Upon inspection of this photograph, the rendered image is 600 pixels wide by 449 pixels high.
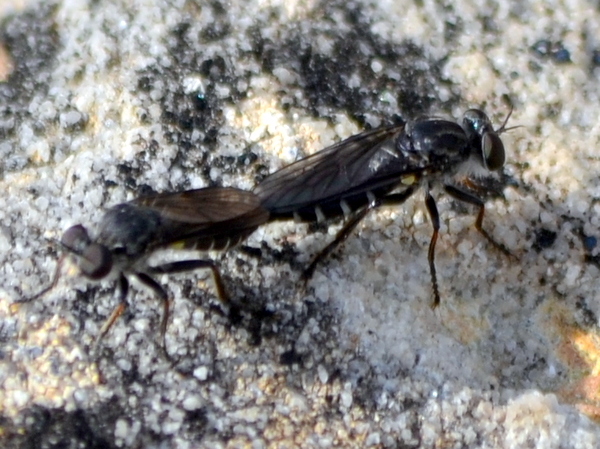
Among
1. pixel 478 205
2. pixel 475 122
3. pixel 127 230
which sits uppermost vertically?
pixel 475 122

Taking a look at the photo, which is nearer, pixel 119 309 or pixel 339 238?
pixel 119 309

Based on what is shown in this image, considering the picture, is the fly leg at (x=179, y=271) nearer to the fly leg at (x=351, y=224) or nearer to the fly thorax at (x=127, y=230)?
the fly thorax at (x=127, y=230)

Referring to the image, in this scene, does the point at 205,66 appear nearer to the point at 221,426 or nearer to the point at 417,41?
the point at 417,41

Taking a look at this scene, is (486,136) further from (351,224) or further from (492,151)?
(351,224)

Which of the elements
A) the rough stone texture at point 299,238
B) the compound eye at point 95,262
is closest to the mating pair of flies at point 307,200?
the compound eye at point 95,262

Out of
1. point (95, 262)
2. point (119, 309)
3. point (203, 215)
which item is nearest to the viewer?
point (95, 262)

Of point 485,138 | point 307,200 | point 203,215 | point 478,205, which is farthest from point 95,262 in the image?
point 485,138
